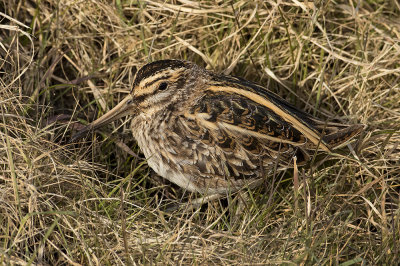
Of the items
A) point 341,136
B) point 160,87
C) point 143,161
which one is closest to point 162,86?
point 160,87

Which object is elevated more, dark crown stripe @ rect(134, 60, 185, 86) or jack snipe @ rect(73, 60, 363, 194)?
dark crown stripe @ rect(134, 60, 185, 86)

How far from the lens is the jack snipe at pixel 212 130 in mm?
4191

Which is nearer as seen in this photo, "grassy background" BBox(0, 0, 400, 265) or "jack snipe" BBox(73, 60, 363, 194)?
"grassy background" BBox(0, 0, 400, 265)

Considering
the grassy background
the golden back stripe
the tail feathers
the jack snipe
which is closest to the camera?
the grassy background

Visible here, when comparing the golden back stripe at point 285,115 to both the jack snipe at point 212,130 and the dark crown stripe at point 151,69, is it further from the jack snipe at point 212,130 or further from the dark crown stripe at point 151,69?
the dark crown stripe at point 151,69

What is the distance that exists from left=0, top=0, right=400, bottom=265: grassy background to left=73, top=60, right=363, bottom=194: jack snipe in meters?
0.20

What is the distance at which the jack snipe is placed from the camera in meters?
4.19

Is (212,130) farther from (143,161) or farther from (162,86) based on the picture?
(143,161)

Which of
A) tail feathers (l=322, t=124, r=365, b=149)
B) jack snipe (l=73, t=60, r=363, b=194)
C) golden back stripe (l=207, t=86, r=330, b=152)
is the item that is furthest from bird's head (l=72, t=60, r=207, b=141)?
tail feathers (l=322, t=124, r=365, b=149)

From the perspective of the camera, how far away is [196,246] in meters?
3.66

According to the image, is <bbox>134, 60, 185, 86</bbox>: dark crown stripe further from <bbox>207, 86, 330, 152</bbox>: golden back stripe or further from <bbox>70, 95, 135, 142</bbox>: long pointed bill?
<bbox>207, 86, 330, 152</bbox>: golden back stripe

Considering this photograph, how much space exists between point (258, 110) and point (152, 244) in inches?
51.2

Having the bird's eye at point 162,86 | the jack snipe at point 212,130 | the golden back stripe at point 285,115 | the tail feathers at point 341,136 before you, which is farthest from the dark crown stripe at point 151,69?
the tail feathers at point 341,136

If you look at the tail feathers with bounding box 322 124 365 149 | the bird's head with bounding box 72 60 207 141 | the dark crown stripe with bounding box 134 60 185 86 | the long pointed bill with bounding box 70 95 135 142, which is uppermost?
the dark crown stripe with bounding box 134 60 185 86
